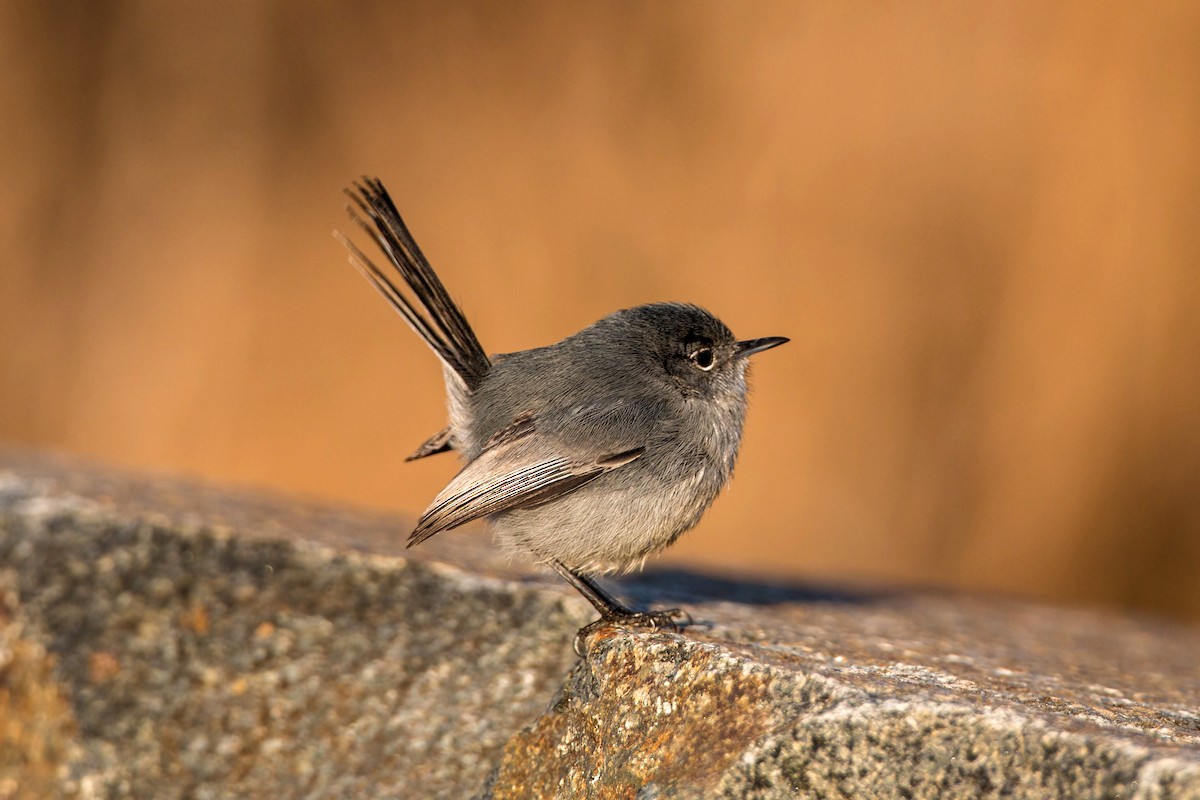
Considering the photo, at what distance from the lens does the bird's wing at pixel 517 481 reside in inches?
146

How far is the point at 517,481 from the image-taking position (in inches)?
148

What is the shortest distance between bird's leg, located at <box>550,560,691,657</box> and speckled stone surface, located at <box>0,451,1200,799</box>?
94mm

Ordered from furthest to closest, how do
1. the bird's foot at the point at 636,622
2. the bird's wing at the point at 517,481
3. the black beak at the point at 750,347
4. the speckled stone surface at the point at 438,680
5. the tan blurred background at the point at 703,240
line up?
the tan blurred background at the point at 703,240, the black beak at the point at 750,347, the bird's wing at the point at 517,481, the bird's foot at the point at 636,622, the speckled stone surface at the point at 438,680

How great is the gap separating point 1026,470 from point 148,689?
5599mm

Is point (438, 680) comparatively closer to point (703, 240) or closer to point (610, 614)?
point (610, 614)

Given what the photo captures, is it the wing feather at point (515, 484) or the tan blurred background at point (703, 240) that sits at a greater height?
Result: the tan blurred background at point (703, 240)

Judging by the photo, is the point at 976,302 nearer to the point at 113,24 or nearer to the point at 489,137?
the point at 489,137

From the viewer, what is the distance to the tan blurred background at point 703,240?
7520 millimetres

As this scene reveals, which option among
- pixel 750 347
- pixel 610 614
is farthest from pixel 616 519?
pixel 750 347

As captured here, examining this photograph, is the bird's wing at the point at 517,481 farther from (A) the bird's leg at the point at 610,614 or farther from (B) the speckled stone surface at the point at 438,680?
(B) the speckled stone surface at the point at 438,680

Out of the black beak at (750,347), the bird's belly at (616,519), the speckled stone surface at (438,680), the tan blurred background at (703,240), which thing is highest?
the tan blurred background at (703,240)

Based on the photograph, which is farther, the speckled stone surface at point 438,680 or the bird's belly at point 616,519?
the bird's belly at point 616,519

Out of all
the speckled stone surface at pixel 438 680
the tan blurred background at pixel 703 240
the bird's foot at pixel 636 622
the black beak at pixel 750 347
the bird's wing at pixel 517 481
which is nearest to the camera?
the speckled stone surface at pixel 438 680

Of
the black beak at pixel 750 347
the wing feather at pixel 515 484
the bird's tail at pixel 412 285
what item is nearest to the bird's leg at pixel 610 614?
the wing feather at pixel 515 484
